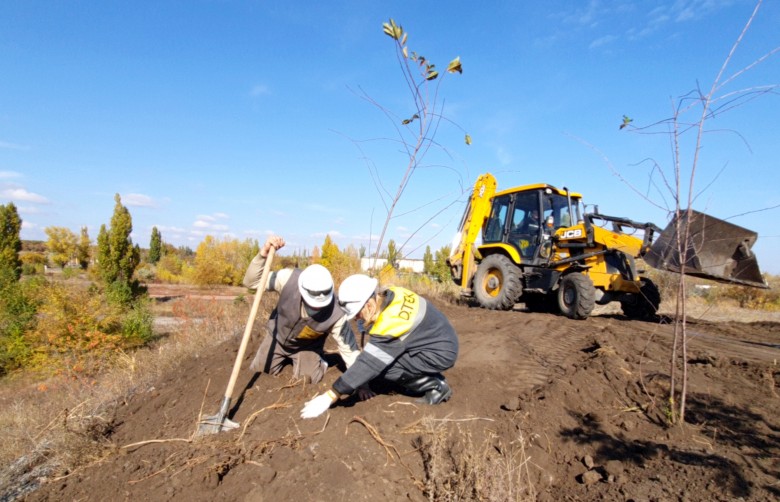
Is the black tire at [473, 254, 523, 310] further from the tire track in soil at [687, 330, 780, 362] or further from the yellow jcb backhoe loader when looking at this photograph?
the tire track in soil at [687, 330, 780, 362]

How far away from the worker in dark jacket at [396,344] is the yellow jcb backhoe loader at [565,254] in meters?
4.75

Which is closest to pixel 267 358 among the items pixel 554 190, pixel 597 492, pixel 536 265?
pixel 597 492

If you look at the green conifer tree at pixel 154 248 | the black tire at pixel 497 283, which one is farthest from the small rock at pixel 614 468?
the green conifer tree at pixel 154 248

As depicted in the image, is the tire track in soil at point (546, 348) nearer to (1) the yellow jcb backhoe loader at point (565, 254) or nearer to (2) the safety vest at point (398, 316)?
(1) the yellow jcb backhoe loader at point (565, 254)

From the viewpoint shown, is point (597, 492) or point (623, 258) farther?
point (623, 258)

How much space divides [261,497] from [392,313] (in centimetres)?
158

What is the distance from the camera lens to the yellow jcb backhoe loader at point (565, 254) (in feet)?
22.9

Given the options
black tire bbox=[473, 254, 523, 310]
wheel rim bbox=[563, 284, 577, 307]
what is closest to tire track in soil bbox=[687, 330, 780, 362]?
wheel rim bbox=[563, 284, 577, 307]

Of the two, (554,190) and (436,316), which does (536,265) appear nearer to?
(554,190)

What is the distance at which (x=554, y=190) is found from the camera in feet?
30.1

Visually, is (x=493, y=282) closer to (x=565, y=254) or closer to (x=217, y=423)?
(x=565, y=254)

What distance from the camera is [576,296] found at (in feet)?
26.7

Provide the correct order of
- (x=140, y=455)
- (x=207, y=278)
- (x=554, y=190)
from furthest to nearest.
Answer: (x=207, y=278) → (x=554, y=190) → (x=140, y=455)

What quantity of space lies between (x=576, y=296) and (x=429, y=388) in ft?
17.7
